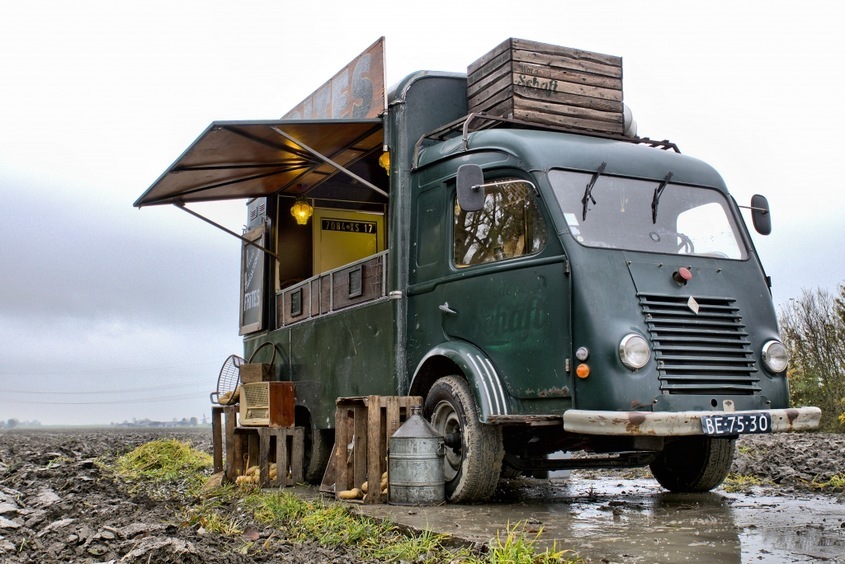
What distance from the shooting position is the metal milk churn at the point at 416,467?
7.27 m

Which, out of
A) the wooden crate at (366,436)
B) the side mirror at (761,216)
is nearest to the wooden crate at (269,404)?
the wooden crate at (366,436)

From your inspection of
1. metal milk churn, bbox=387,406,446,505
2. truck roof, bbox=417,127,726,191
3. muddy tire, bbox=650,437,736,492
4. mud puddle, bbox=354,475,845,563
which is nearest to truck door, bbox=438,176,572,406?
truck roof, bbox=417,127,726,191

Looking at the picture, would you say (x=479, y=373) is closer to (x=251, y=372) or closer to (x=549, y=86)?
(x=549, y=86)

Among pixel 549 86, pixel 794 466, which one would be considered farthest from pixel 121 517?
pixel 794 466

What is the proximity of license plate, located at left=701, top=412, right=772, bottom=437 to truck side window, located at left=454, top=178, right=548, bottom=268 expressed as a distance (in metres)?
1.76

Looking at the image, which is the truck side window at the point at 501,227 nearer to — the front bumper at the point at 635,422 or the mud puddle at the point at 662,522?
the front bumper at the point at 635,422

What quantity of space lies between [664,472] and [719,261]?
2182 mm

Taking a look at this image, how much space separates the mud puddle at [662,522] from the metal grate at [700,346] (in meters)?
0.94

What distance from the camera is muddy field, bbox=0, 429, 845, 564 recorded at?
531 cm

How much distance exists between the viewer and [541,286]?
6992mm

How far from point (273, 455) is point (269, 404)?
56cm

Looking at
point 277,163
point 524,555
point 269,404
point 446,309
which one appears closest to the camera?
point 524,555

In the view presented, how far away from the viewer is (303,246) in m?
12.1

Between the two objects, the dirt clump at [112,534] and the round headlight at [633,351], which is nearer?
the dirt clump at [112,534]
